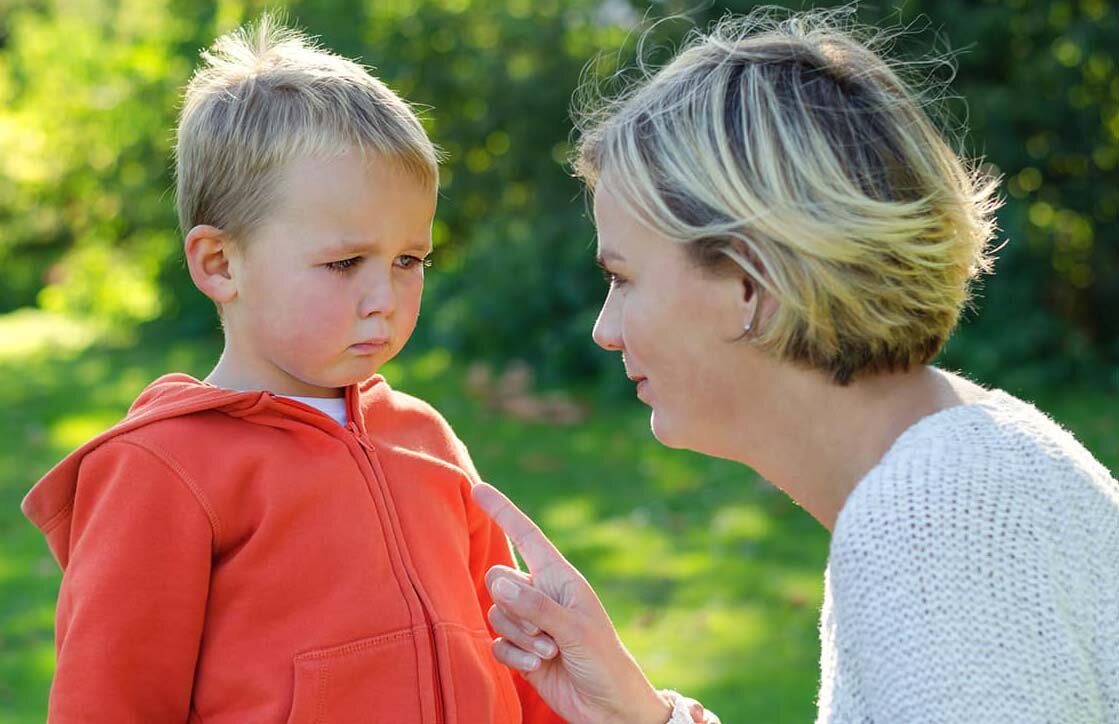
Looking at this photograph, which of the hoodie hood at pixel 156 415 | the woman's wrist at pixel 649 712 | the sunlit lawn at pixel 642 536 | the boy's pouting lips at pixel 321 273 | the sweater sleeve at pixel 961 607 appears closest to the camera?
the sweater sleeve at pixel 961 607

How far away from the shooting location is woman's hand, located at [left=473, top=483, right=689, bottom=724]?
2244 mm

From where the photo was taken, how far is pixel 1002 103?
906cm

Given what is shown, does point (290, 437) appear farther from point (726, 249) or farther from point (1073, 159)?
point (1073, 159)

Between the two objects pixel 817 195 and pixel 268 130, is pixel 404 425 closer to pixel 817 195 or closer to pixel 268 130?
pixel 268 130

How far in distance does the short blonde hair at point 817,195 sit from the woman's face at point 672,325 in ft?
0.13

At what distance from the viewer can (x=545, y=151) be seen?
1093 centimetres

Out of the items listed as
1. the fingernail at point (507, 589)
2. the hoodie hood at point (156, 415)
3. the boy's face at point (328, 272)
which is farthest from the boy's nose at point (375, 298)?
the fingernail at point (507, 589)

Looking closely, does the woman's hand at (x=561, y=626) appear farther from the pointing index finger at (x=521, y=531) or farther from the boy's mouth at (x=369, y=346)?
the boy's mouth at (x=369, y=346)

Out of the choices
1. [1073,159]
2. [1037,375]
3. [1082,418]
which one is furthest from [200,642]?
[1073,159]

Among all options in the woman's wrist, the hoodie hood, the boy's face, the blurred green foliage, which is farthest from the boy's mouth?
the blurred green foliage

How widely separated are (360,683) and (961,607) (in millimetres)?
930

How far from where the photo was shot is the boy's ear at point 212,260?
2285mm

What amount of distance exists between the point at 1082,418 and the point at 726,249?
6570mm

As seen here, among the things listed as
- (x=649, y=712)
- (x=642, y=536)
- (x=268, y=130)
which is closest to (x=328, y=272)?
(x=268, y=130)
